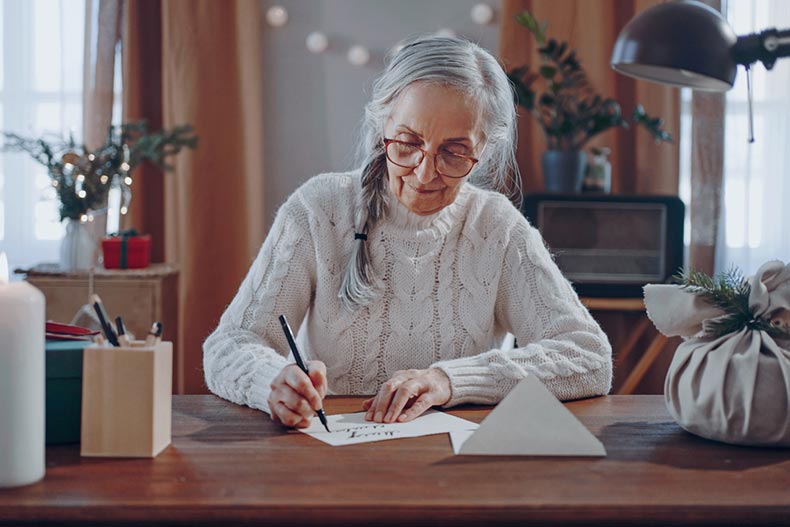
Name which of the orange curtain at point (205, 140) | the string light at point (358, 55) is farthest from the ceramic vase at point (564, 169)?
the orange curtain at point (205, 140)

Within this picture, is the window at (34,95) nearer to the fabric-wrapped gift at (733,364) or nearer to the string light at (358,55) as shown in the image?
the string light at (358,55)

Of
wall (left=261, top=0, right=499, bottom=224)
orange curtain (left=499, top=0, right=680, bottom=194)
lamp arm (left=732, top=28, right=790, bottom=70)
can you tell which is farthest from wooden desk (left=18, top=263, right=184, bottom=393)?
lamp arm (left=732, top=28, right=790, bottom=70)

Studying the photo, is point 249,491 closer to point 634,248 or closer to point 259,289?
point 259,289

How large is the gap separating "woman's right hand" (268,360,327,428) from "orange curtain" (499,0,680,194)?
7.69 ft

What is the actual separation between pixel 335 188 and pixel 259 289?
28 cm

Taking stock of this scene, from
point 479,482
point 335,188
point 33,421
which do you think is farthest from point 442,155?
point 33,421

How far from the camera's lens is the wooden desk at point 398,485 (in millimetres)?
853

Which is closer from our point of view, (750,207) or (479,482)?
(479,482)

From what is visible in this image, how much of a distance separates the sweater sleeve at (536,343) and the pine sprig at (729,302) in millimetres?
305

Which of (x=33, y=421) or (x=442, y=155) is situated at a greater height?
(x=442, y=155)

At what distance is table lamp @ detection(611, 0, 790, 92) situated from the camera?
1.21m

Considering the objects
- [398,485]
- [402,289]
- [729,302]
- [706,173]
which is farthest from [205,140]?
[398,485]

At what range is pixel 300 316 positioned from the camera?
67.4 inches

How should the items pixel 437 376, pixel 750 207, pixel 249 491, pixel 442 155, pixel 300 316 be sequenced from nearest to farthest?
pixel 249 491 → pixel 437 376 → pixel 442 155 → pixel 300 316 → pixel 750 207
